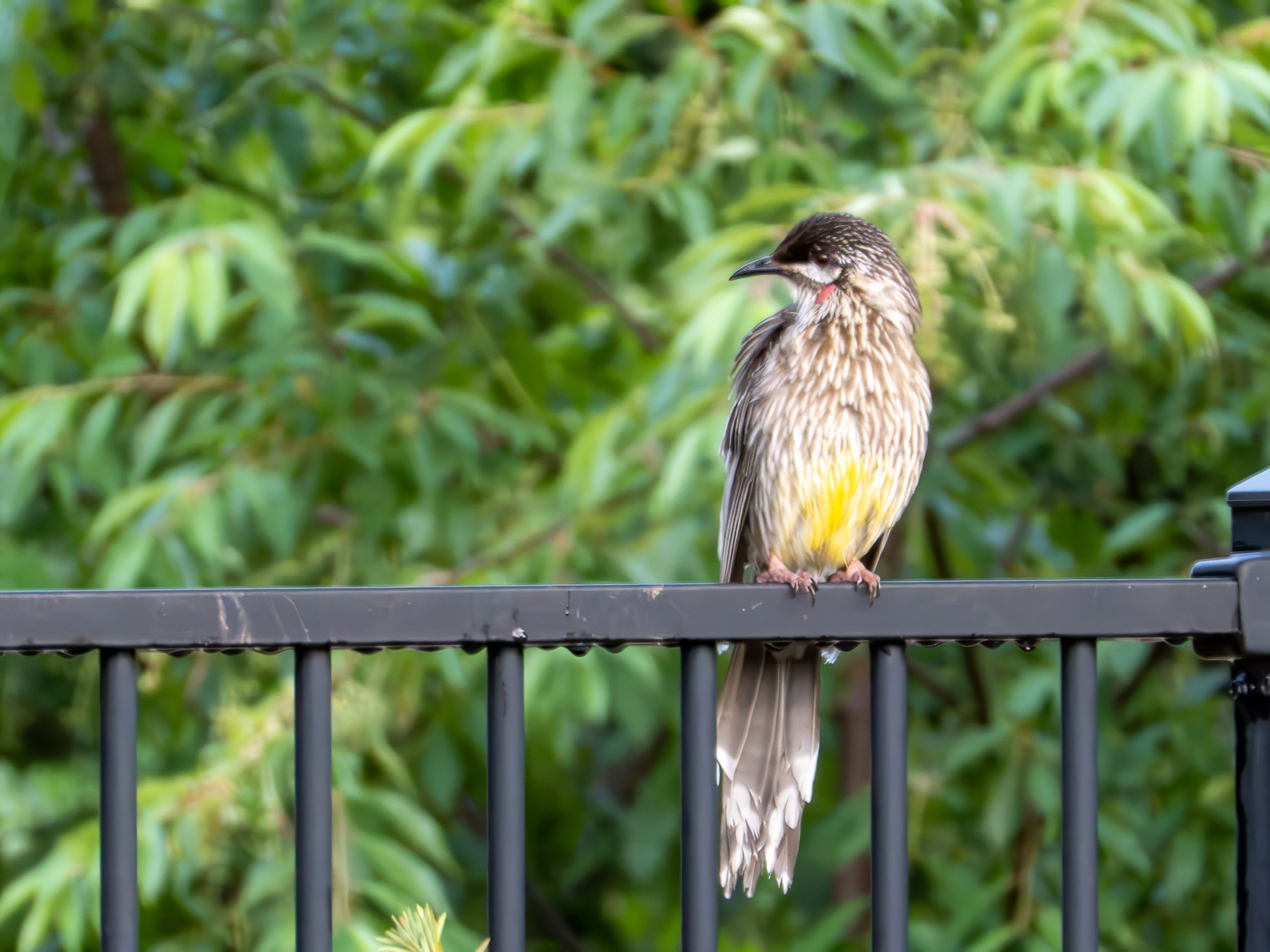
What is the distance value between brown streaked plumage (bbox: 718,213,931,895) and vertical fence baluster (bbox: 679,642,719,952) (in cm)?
129

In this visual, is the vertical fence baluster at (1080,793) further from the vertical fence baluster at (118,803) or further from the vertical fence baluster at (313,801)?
the vertical fence baluster at (118,803)

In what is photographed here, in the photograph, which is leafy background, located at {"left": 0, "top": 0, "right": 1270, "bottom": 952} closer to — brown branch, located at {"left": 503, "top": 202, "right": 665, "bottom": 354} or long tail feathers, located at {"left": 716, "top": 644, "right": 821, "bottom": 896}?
brown branch, located at {"left": 503, "top": 202, "right": 665, "bottom": 354}

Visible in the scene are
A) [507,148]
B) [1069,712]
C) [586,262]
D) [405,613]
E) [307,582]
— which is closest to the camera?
[405,613]

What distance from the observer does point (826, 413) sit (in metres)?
2.86

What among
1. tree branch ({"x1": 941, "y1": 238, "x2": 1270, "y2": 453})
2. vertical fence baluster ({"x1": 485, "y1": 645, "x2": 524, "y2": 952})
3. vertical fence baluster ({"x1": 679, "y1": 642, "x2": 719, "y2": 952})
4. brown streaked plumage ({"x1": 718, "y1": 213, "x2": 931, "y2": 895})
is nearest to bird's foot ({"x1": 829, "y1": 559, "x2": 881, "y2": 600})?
brown streaked plumage ({"x1": 718, "y1": 213, "x2": 931, "y2": 895})

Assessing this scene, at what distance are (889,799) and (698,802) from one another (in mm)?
206

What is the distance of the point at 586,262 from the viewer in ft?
13.5

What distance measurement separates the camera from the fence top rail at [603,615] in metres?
1.30

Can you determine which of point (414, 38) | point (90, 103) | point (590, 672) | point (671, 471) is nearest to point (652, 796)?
point (590, 672)

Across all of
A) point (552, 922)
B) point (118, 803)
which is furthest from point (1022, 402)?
point (118, 803)

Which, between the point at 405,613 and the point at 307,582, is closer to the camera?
the point at 405,613

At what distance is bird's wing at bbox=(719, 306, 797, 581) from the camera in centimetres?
292

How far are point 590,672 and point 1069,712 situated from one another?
63.2 inches

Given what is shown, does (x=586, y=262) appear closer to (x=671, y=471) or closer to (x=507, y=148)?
(x=507, y=148)
